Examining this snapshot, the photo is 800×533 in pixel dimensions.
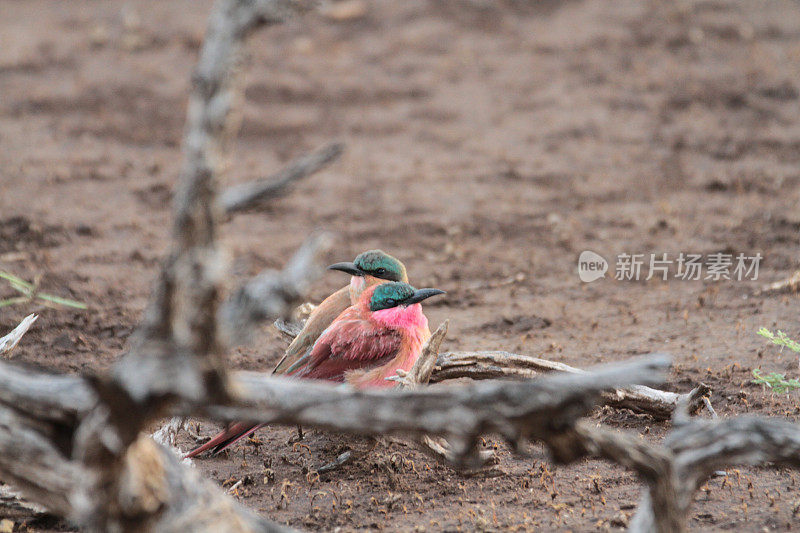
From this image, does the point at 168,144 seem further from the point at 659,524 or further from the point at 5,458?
the point at 659,524

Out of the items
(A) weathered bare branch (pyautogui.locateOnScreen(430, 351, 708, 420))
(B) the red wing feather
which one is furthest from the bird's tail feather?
(A) weathered bare branch (pyautogui.locateOnScreen(430, 351, 708, 420))

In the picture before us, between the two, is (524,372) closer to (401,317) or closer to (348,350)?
(401,317)

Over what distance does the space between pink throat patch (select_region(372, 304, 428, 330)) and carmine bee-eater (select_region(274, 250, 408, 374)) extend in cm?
43

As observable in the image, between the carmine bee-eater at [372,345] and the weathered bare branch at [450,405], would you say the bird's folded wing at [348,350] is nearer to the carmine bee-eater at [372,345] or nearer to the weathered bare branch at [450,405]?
the carmine bee-eater at [372,345]

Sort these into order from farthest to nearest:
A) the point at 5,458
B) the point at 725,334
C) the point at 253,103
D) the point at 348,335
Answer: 1. the point at 253,103
2. the point at 725,334
3. the point at 348,335
4. the point at 5,458

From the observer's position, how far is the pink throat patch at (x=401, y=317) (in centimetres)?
382

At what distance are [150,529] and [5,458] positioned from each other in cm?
51

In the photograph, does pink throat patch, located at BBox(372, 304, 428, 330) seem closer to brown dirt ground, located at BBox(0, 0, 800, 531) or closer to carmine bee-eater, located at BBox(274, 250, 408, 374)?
carmine bee-eater, located at BBox(274, 250, 408, 374)

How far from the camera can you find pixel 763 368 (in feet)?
13.9

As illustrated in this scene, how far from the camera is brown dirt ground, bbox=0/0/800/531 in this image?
3.47 m

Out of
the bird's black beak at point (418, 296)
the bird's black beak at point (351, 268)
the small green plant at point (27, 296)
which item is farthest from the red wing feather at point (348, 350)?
the small green plant at point (27, 296)

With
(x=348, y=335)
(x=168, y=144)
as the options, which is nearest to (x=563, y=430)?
(x=348, y=335)

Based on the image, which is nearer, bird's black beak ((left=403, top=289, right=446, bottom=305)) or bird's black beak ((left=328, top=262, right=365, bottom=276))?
bird's black beak ((left=403, top=289, right=446, bottom=305))

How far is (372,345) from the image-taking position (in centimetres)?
379
